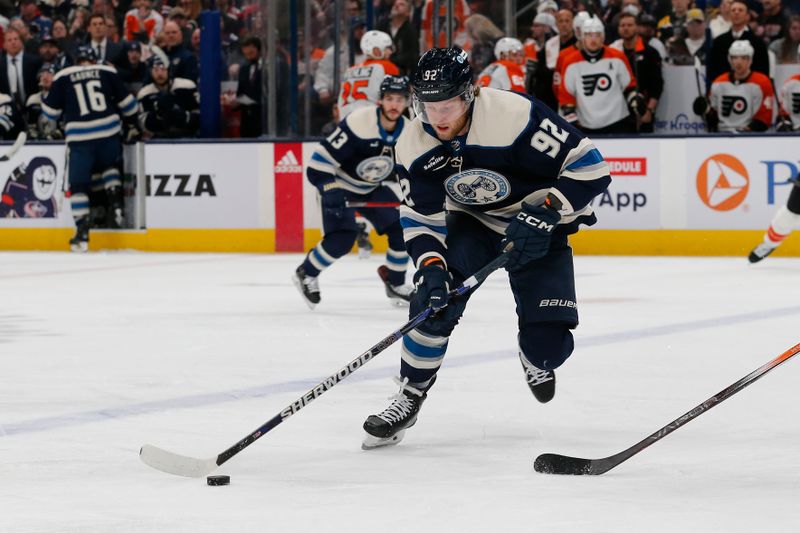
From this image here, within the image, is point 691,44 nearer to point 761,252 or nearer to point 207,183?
point 761,252

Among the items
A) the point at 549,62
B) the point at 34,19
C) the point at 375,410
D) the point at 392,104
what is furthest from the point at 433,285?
the point at 34,19

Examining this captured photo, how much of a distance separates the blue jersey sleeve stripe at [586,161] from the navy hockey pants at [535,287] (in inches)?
8.4

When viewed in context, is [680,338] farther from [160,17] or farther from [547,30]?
[160,17]

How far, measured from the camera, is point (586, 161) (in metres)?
3.08

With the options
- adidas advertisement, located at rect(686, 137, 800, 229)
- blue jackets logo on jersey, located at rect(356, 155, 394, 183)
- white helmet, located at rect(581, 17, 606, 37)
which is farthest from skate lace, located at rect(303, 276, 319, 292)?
adidas advertisement, located at rect(686, 137, 800, 229)

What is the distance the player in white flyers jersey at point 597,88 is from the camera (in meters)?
8.73

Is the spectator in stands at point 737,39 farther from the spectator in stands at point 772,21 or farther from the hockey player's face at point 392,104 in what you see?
the hockey player's face at point 392,104

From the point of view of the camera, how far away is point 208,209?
31.9 feet

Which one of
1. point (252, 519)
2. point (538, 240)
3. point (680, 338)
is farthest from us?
point (680, 338)

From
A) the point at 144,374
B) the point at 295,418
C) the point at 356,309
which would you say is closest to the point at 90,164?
the point at 356,309

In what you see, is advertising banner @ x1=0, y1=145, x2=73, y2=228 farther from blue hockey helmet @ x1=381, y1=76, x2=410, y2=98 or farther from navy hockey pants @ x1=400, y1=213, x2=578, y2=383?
navy hockey pants @ x1=400, y1=213, x2=578, y2=383

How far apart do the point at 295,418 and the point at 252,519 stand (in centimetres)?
102

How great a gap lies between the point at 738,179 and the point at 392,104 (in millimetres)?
3638

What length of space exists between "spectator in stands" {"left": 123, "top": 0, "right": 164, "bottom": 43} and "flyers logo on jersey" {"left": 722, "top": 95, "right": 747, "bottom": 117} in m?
4.20
